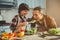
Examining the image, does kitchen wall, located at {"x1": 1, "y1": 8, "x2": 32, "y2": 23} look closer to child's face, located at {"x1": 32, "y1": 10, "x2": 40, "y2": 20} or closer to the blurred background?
the blurred background

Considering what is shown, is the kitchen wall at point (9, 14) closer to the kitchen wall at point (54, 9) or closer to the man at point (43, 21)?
the man at point (43, 21)

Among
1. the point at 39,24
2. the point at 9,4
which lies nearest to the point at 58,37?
the point at 39,24

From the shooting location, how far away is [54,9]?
129 centimetres

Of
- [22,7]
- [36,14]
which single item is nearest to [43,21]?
[36,14]

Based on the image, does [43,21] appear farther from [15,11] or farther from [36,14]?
[15,11]

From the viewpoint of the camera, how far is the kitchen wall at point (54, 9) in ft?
4.23

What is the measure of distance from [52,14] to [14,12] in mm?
358

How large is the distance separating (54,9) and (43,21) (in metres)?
0.16

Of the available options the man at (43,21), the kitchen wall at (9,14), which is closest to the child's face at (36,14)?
the man at (43,21)

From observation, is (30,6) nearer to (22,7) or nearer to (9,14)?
(22,7)

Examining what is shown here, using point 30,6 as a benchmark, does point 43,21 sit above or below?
below

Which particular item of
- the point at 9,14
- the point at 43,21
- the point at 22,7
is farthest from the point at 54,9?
the point at 9,14

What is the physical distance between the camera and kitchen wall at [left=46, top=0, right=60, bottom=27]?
1288 millimetres

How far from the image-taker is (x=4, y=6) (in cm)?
122
